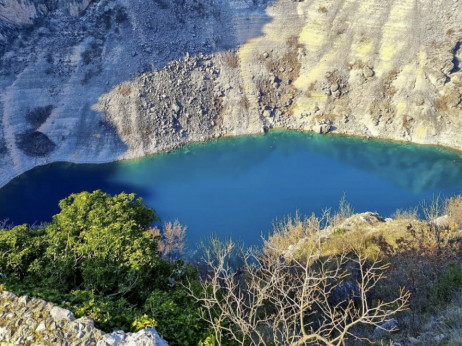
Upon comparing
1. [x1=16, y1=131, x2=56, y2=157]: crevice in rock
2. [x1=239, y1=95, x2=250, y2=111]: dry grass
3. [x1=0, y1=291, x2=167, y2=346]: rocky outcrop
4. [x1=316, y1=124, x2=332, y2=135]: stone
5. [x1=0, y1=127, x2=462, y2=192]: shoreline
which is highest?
[x1=0, y1=291, x2=167, y2=346]: rocky outcrop

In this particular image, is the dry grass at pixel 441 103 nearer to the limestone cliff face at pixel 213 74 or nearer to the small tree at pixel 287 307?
the limestone cliff face at pixel 213 74

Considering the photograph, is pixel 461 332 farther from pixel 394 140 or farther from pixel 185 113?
pixel 185 113

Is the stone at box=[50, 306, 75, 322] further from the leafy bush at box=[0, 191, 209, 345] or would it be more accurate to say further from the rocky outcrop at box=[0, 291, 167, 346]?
the leafy bush at box=[0, 191, 209, 345]

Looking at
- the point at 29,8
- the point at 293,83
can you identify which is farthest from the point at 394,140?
the point at 29,8

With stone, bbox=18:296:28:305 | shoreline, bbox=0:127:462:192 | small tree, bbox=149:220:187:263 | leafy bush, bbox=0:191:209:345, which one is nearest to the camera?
stone, bbox=18:296:28:305

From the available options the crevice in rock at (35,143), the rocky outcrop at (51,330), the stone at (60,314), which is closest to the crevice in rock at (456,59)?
the crevice in rock at (35,143)

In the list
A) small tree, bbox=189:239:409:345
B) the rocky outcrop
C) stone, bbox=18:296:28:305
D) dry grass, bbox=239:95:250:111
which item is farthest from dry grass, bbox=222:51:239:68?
A: the rocky outcrop
